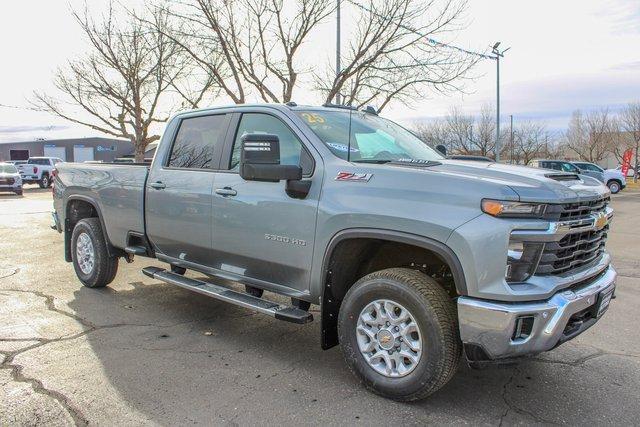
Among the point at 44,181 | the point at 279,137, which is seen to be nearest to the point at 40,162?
the point at 44,181

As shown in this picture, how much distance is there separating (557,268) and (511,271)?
0.38m

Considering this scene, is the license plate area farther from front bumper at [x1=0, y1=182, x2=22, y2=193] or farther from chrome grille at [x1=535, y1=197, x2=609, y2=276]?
front bumper at [x1=0, y1=182, x2=22, y2=193]

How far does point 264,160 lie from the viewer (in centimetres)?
376

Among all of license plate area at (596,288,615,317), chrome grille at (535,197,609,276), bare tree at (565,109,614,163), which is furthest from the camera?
bare tree at (565,109,614,163)

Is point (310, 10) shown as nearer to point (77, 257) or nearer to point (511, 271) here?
point (77, 257)

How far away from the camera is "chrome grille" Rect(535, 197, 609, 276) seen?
314cm

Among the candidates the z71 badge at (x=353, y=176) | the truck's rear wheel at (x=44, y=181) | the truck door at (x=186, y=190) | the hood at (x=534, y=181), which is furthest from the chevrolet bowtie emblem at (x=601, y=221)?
the truck's rear wheel at (x=44, y=181)

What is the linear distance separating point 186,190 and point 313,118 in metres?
1.41

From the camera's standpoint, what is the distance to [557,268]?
3.24 meters

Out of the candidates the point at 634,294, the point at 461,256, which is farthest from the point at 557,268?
the point at 634,294

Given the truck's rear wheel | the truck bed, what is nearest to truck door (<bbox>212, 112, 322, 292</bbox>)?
the truck bed

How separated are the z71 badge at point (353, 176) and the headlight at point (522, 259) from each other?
3.38 ft

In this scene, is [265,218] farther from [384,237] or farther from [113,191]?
[113,191]

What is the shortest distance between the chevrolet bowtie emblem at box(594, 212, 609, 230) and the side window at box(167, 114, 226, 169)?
10.0ft
